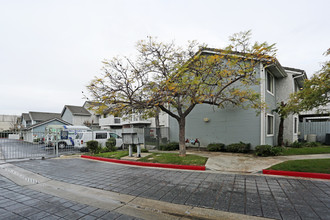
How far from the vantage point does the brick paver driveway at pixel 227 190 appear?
3723 mm

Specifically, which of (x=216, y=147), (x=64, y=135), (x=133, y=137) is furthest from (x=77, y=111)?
(x=216, y=147)

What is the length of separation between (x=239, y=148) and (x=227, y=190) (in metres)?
6.57

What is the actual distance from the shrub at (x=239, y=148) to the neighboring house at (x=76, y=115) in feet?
102

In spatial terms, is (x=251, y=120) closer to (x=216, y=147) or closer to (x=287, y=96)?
(x=216, y=147)

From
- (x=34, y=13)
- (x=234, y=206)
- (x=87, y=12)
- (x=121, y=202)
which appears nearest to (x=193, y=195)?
(x=234, y=206)

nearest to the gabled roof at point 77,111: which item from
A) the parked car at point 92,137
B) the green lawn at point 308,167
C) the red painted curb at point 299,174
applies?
the parked car at point 92,137

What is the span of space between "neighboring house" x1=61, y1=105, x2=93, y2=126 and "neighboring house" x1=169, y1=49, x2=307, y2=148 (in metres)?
26.5

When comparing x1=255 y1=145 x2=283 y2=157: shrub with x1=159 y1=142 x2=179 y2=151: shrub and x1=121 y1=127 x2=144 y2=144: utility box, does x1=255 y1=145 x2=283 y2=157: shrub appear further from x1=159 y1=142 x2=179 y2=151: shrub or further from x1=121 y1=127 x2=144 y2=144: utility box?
x1=121 y1=127 x2=144 y2=144: utility box

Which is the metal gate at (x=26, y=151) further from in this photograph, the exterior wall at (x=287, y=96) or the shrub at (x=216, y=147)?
the exterior wall at (x=287, y=96)

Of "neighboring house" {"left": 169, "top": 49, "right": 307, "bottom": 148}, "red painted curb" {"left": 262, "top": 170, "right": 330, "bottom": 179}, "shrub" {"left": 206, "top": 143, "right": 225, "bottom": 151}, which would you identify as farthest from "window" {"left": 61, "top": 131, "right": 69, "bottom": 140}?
"red painted curb" {"left": 262, "top": 170, "right": 330, "bottom": 179}

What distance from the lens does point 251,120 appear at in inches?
436

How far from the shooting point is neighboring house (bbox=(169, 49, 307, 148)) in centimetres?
1104

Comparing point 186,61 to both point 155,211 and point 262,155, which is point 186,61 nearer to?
point 262,155

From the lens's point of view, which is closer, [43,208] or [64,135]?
[43,208]
